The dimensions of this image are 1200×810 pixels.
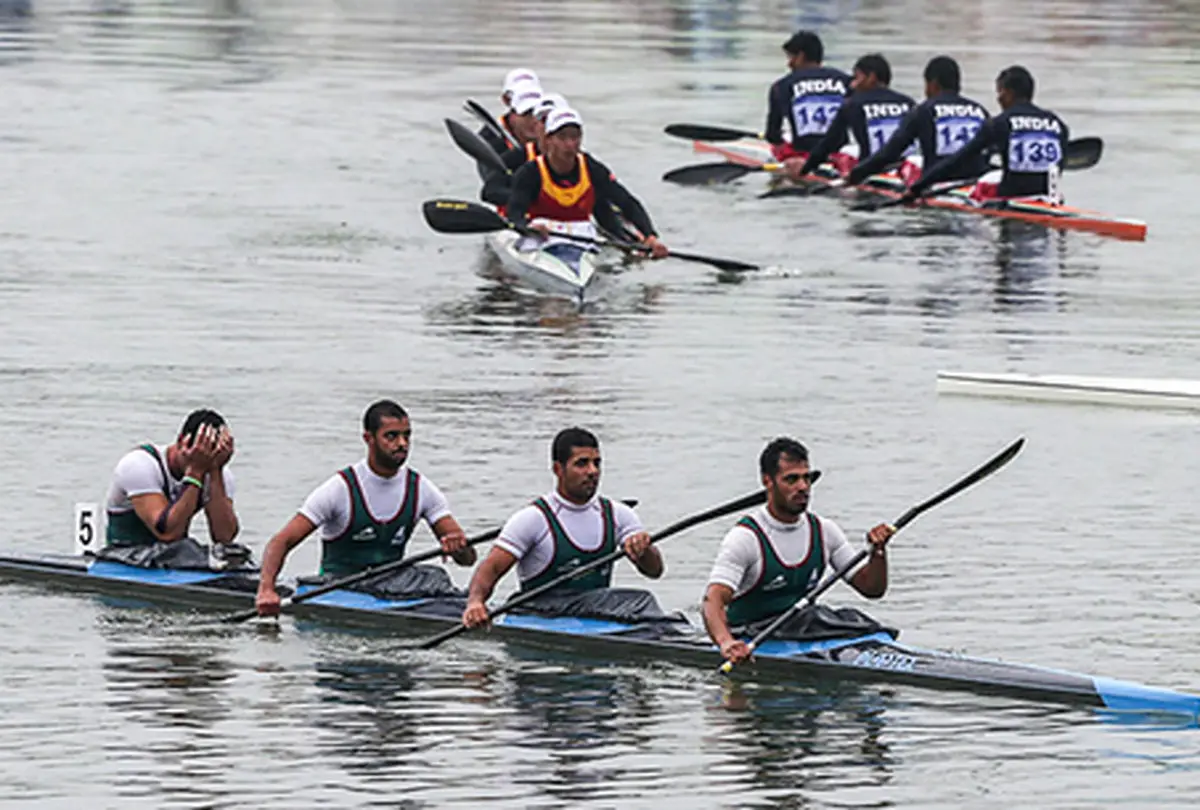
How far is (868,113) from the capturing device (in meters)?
33.5

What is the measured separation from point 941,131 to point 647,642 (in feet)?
58.5

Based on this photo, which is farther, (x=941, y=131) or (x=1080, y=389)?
(x=941, y=131)

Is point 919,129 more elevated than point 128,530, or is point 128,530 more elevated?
point 919,129

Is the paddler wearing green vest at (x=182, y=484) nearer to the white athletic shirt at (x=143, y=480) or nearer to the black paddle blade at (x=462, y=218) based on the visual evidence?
the white athletic shirt at (x=143, y=480)

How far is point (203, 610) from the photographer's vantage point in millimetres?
16609

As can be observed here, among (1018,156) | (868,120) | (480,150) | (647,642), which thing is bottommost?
(647,642)

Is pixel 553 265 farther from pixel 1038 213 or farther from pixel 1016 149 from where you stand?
pixel 1038 213

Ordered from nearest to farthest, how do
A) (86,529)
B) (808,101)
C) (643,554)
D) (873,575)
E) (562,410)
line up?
(873,575) < (643,554) < (86,529) < (562,410) < (808,101)

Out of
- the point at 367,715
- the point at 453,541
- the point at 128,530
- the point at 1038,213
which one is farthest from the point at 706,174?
the point at 367,715

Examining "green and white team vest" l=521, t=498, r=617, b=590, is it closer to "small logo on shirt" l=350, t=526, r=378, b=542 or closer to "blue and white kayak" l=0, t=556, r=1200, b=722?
"blue and white kayak" l=0, t=556, r=1200, b=722

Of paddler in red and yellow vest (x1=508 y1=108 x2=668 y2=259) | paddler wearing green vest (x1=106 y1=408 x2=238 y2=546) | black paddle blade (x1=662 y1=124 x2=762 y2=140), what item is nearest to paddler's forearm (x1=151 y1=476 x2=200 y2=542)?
paddler wearing green vest (x1=106 y1=408 x2=238 y2=546)

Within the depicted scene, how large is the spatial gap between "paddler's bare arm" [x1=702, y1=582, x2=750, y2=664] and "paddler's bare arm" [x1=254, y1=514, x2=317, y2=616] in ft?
8.23

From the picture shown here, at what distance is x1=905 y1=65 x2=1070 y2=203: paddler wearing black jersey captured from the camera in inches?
1216

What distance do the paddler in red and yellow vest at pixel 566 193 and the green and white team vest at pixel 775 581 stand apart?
42.7ft
